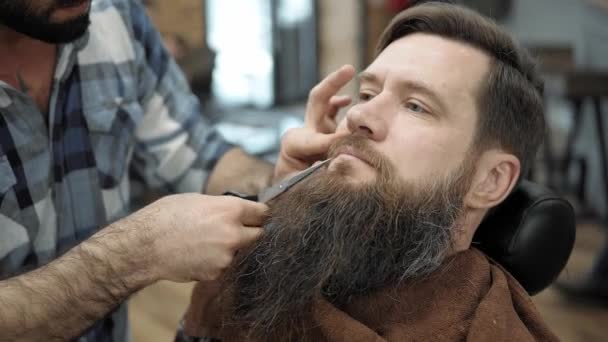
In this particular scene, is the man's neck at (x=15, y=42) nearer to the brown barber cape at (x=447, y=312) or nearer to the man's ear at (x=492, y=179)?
the brown barber cape at (x=447, y=312)

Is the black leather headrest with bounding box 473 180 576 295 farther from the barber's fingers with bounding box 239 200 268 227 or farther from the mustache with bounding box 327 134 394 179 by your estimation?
the barber's fingers with bounding box 239 200 268 227

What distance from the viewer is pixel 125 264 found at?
1108 millimetres

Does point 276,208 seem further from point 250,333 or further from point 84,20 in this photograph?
point 84,20

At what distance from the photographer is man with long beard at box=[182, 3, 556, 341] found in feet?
4.09

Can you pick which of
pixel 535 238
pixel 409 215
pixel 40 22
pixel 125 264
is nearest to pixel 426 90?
pixel 409 215

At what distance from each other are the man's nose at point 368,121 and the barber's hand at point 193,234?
0.33 m

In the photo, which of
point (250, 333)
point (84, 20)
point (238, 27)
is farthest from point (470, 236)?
point (238, 27)

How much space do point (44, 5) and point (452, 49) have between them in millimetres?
840

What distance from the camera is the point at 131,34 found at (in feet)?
5.29

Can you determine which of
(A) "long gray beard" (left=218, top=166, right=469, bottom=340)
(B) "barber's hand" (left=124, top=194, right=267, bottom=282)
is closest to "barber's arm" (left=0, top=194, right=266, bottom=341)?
(B) "barber's hand" (left=124, top=194, right=267, bottom=282)

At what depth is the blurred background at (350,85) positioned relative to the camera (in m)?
3.29

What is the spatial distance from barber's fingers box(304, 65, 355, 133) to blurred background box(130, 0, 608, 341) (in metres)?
0.90

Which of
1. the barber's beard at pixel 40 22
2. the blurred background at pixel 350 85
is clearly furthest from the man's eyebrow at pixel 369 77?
the blurred background at pixel 350 85

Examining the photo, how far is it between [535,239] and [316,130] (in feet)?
1.78
